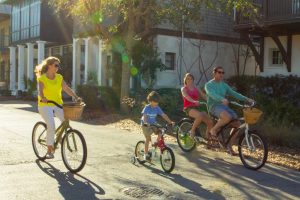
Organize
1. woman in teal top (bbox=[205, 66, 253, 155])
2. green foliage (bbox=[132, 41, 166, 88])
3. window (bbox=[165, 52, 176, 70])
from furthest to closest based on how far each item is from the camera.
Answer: window (bbox=[165, 52, 176, 70])
green foliage (bbox=[132, 41, 166, 88])
woman in teal top (bbox=[205, 66, 253, 155])

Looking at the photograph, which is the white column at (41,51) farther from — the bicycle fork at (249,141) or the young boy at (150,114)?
the bicycle fork at (249,141)

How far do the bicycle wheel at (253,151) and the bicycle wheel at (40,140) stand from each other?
3424mm

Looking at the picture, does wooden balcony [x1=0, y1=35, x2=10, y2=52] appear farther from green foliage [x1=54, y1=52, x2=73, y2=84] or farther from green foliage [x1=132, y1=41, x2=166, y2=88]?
green foliage [x1=132, y1=41, x2=166, y2=88]

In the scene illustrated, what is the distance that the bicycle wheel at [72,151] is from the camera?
789cm

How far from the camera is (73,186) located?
6.96m

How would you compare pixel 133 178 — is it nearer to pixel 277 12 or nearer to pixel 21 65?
pixel 277 12

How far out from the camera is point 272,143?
448 inches

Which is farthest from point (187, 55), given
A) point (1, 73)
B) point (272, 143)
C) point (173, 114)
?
point (1, 73)

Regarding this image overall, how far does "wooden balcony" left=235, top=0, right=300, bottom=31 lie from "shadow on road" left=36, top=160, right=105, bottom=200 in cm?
1131

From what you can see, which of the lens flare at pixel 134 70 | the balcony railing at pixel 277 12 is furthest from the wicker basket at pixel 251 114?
the lens flare at pixel 134 70

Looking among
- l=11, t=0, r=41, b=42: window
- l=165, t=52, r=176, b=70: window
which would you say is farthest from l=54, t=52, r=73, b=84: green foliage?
l=165, t=52, r=176, b=70: window

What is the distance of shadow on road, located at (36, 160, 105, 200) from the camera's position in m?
6.49

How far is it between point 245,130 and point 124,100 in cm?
951

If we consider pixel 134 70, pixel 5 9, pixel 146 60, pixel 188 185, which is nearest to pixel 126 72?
pixel 146 60
